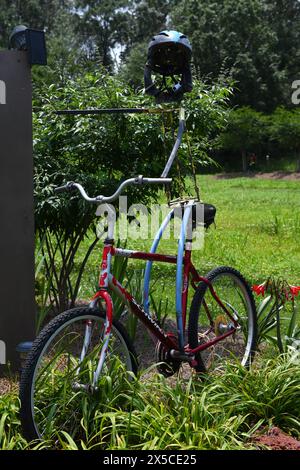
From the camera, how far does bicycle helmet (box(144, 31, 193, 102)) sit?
401cm

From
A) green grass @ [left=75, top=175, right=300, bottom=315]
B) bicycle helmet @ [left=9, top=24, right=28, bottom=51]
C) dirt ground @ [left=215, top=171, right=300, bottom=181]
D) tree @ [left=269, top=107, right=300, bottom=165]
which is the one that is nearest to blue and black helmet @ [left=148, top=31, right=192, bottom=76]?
bicycle helmet @ [left=9, top=24, right=28, bottom=51]

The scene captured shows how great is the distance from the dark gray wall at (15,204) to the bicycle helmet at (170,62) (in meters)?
0.69

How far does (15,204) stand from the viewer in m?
4.13

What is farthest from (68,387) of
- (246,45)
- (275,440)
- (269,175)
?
(246,45)

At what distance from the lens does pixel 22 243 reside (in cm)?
415

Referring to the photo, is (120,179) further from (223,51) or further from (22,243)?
(223,51)

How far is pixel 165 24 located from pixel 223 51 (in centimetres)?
1154

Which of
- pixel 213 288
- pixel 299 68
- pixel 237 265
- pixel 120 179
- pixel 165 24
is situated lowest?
pixel 237 265

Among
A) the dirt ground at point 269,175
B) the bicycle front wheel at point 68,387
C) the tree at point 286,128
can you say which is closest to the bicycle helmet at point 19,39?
the bicycle front wheel at point 68,387

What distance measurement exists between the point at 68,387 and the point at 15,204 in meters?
1.41

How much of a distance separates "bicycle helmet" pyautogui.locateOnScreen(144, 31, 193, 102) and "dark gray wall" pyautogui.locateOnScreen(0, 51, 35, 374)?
2.28ft

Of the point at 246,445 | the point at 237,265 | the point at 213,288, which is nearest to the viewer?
the point at 246,445

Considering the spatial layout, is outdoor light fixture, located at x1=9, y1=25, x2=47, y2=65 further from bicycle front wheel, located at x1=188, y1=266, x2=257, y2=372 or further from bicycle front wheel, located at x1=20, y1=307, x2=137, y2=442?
bicycle front wheel, located at x1=20, y1=307, x2=137, y2=442

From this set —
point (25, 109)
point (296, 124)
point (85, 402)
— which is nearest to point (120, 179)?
point (25, 109)
